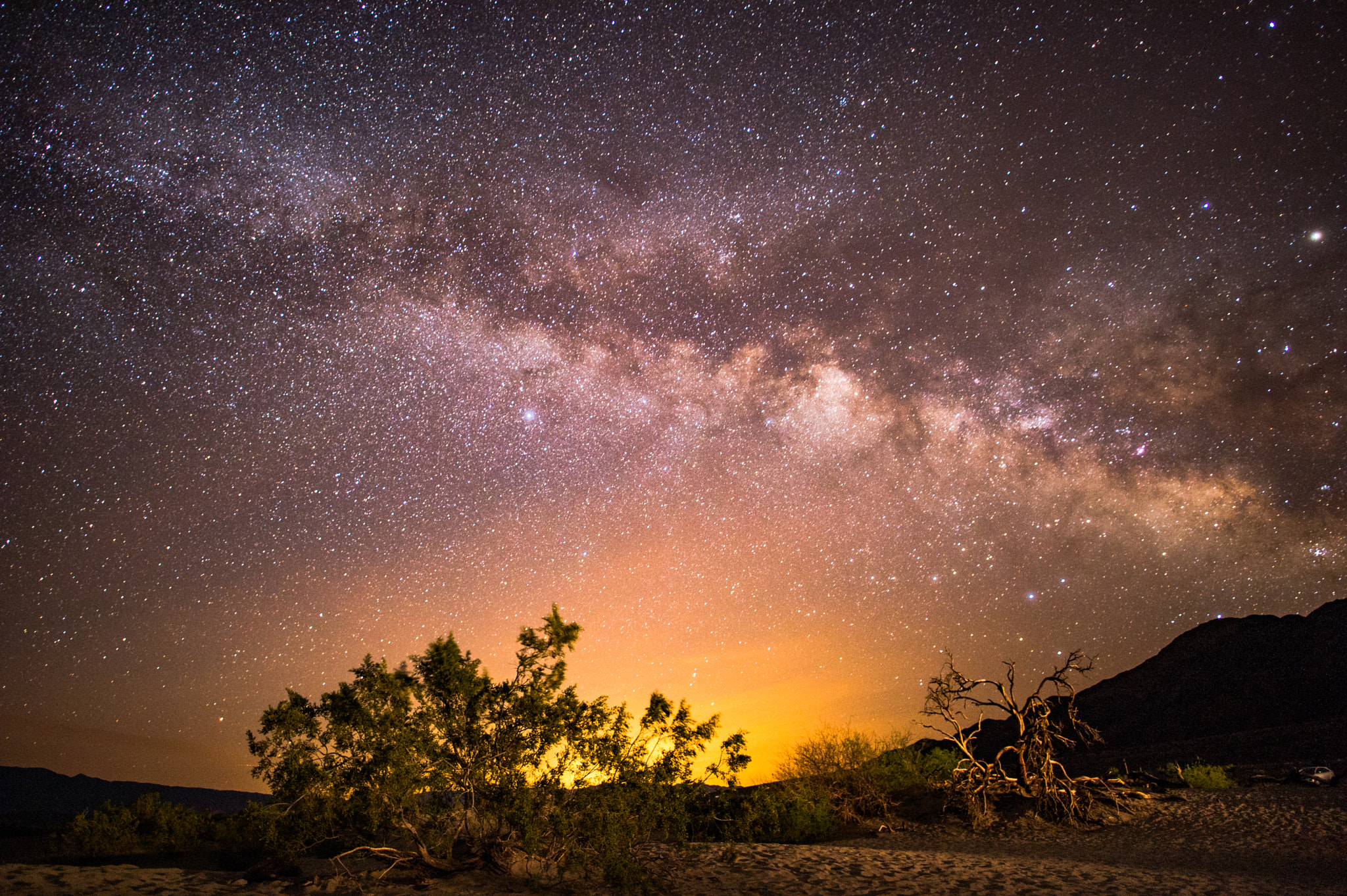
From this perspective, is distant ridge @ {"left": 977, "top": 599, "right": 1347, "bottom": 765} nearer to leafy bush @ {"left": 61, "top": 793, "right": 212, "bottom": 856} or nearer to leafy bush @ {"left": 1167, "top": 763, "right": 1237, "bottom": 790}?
leafy bush @ {"left": 1167, "top": 763, "right": 1237, "bottom": 790}

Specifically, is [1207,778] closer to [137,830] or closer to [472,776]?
[472,776]

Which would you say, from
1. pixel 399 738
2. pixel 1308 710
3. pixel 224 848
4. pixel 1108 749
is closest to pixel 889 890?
pixel 399 738

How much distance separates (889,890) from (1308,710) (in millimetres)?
61738

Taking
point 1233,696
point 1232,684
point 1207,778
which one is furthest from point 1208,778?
point 1232,684

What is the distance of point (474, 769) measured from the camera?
35.1 ft

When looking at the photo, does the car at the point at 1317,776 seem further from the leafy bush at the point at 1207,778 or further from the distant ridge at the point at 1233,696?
the distant ridge at the point at 1233,696

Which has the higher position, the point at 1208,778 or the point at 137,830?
the point at 1208,778

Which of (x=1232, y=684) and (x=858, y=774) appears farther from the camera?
(x=1232, y=684)

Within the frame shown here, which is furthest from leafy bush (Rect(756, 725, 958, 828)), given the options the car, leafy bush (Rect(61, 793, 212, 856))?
leafy bush (Rect(61, 793, 212, 856))

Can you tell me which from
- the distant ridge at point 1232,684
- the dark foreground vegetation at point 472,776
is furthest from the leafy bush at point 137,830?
the distant ridge at point 1232,684

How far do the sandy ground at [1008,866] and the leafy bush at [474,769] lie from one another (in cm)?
68

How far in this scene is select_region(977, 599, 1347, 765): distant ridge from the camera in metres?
41.1

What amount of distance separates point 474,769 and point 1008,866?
11269mm

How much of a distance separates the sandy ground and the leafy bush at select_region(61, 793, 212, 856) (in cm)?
1289
